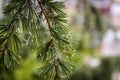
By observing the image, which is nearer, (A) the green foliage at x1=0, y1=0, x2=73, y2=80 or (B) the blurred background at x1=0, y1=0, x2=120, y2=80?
(A) the green foliage at x1=0, y1=0, x2=73, y2=80

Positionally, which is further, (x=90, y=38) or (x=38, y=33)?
(x=90, y=38)

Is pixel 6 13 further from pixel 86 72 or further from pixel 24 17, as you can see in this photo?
pixel 86 72

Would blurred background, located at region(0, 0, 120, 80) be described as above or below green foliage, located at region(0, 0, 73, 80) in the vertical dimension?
below

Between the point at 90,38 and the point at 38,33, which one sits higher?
the point at 38,33

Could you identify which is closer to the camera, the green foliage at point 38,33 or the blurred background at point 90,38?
the green foliage at point 38,33

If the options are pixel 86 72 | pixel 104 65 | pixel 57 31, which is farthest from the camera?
pixel 104 65

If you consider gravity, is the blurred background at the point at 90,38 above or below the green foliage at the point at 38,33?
below

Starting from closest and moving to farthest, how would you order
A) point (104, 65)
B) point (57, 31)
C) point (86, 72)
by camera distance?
point (57, 31) < point (86, 72) < point (104, 65)

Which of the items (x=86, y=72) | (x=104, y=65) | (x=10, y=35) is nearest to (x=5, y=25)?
(x=10, y=35)
